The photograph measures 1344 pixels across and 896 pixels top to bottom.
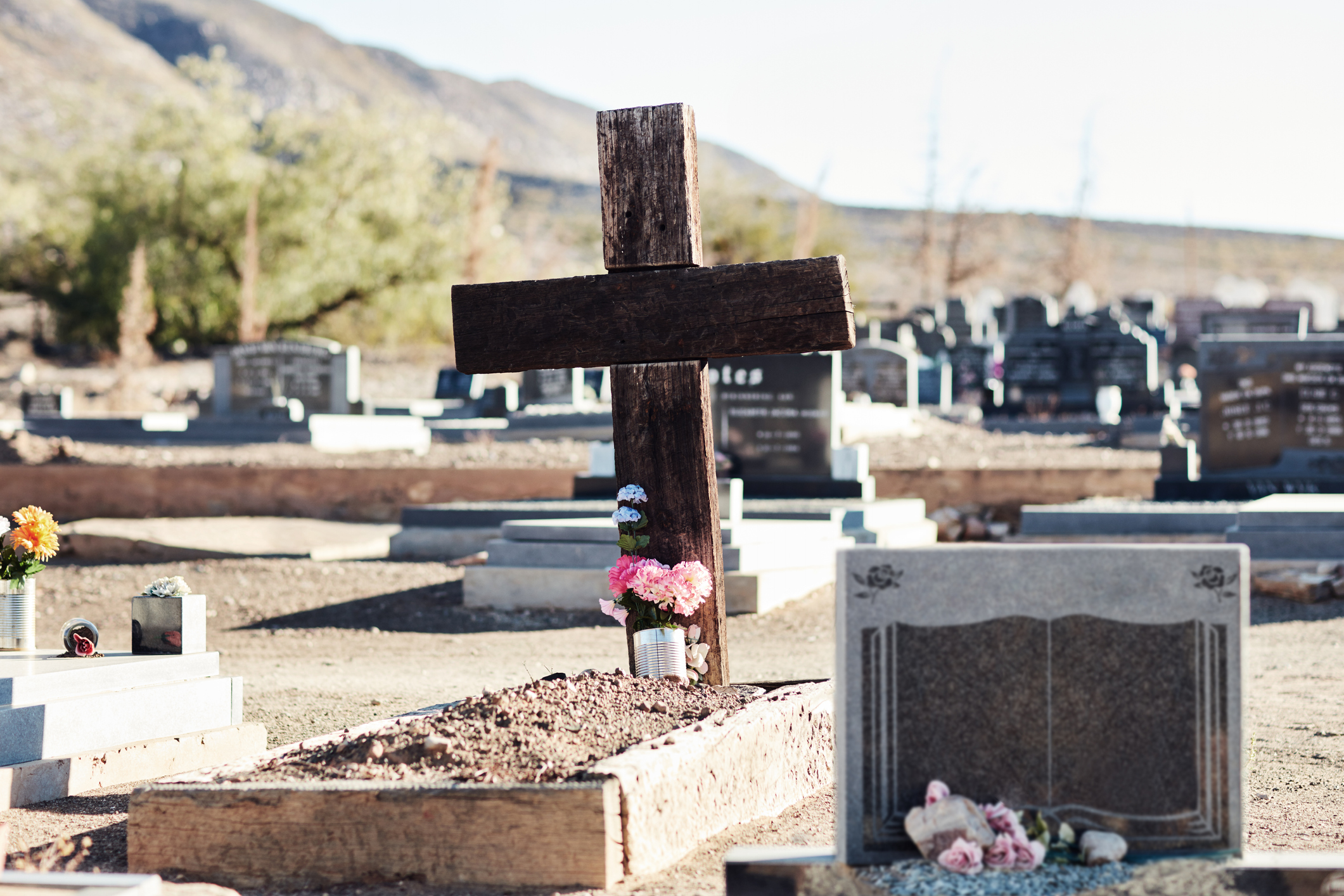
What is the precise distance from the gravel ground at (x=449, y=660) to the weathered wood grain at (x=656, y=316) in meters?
1.63

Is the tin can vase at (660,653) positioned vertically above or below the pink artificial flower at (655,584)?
below

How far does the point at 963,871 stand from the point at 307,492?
499 inches

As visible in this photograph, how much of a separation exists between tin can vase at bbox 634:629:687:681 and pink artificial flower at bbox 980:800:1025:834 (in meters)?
1.87

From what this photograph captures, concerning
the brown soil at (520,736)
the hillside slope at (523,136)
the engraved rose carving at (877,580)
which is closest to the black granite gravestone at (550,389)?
the hillside slope at (523,136)

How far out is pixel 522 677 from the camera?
713cm

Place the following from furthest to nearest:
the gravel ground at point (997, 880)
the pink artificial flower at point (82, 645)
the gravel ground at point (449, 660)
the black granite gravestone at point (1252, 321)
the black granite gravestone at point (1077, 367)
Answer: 1. the black granite gravestone at point (1252, 321)
2. the black granite gravestone at point (1077, 367)
3. the pink artificial flower at point (82, 645)
4. the gravel ground at point (449, 660)
5. the gravel ground at point (997, 880)

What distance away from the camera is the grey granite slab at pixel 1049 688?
3.00 meters

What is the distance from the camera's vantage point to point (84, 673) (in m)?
4.89

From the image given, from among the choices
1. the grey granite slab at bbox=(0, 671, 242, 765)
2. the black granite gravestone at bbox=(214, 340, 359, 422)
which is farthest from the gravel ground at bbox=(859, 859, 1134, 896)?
the black granite gravestone at bbox=(214, 340, 359, 422)

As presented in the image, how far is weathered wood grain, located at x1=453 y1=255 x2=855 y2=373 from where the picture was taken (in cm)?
456

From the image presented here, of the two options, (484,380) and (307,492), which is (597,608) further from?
(484,380)

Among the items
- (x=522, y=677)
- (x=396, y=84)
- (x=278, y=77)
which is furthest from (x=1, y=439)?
(x=396, y=84)

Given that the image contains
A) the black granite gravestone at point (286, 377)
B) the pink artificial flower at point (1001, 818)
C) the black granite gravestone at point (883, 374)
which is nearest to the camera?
the pink artificial flower at point (1001, 818)

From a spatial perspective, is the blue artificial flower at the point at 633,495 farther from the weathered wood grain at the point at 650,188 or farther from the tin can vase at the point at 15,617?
the tin can vase at the point at 15,617
